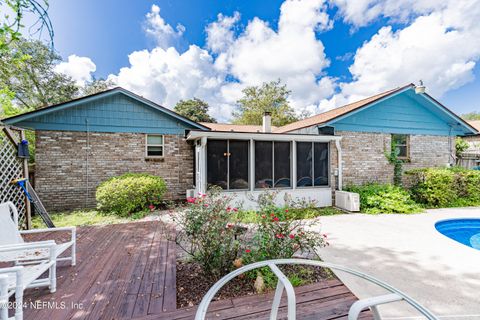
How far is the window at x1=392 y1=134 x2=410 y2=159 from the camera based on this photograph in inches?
365

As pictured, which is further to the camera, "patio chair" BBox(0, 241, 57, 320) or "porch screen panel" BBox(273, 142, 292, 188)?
"porch screen panel" BBox(273, 142, 292, 188)

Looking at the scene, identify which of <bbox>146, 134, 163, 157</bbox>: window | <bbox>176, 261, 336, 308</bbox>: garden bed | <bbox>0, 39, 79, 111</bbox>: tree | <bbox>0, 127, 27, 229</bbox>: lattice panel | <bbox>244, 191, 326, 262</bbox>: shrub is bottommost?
<bbox>176, 261, 336, 308</bbox>: garden bed

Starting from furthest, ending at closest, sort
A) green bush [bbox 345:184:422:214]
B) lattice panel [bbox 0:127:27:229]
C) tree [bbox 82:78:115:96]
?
tree [bbox 82:78:115:96] < green bush [bbox 345:184:422:214] < lattice panel [bbox 0:127:27:229]

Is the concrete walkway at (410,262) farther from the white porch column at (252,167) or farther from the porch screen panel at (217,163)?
the porch screen panel at (217,163)

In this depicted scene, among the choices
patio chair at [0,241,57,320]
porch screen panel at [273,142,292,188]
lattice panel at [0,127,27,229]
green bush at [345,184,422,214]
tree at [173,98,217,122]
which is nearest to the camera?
patio chair at [0,241,57,320]

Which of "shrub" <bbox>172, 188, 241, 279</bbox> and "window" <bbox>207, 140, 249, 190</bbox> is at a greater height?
"window" <bbox>207, 140, 249, 190</bbox>

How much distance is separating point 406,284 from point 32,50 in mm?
23050

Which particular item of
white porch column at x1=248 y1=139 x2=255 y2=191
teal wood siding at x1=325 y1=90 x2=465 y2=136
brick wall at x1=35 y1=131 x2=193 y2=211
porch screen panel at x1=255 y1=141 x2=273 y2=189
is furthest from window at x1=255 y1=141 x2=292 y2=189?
brick wall at x1=35 y1=131 x2=193 y2=211

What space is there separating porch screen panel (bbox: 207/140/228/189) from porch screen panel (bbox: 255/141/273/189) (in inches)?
44.5

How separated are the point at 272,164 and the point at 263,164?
1.13ft

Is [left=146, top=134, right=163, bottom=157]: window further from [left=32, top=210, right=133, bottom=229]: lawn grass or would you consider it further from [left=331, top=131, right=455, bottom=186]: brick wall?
[left=331, top=131, right=455, bottom=186]: brick wall

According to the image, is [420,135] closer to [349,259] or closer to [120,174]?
[349,259]

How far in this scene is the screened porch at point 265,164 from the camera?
691cm

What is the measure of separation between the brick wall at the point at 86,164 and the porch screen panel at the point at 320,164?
5.47 metres
